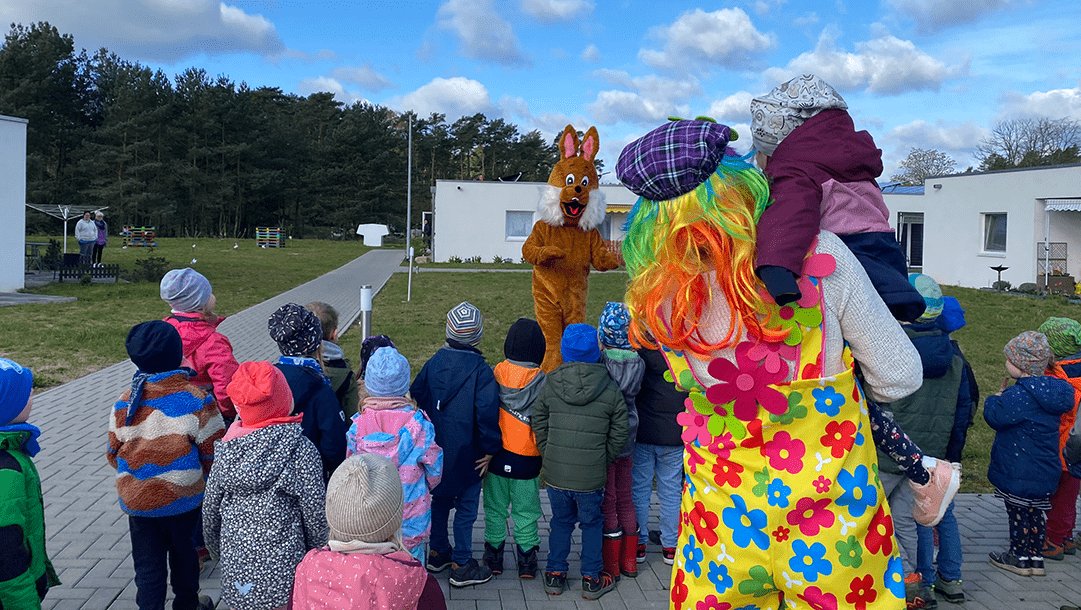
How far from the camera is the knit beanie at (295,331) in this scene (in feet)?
13.1

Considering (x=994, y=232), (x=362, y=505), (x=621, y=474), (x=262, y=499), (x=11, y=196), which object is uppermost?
(x=994, y=232)

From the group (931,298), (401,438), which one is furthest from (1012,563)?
(401,438)

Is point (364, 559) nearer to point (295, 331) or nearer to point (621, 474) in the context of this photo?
point (295, 331)

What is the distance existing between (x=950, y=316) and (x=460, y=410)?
2.72m

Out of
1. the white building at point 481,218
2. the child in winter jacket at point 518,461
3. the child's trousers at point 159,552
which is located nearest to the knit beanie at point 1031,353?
the child in winter jacket at point 518,461

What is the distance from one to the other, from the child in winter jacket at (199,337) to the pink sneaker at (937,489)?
12.2ft

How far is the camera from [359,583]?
2.25 meters

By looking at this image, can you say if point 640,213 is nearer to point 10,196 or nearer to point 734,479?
point 734,479

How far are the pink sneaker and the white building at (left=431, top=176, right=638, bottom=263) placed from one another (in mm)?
31762

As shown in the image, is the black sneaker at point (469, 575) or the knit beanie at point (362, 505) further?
the black sneaker at point (469, 575)

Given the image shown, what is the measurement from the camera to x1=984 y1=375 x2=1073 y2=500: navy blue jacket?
4.39 meters

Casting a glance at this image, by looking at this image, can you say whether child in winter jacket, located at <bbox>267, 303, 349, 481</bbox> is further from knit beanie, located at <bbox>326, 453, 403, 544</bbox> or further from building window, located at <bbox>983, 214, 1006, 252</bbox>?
building window, located at <bbox>983, 214, 1006, 252</bbox>

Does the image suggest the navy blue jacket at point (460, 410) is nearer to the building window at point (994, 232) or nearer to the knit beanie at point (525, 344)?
the knit beanie at point (525, 344)

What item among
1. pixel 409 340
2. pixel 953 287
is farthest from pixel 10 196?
pixel 953 287
